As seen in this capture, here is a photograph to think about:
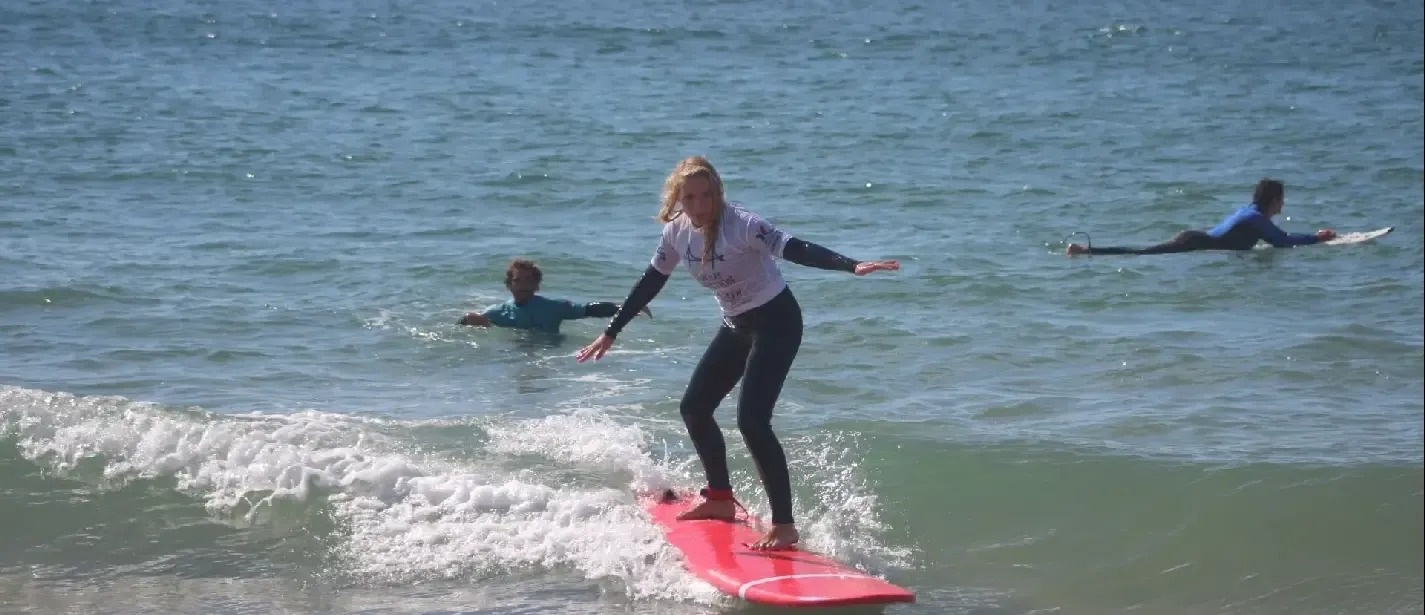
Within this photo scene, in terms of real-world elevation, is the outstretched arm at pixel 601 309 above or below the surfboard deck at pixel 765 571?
above

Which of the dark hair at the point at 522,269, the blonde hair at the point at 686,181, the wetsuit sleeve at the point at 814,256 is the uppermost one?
the blonde hair at the point at 686,181

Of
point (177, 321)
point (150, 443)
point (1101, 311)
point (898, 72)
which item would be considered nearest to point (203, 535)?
point (150, 443)

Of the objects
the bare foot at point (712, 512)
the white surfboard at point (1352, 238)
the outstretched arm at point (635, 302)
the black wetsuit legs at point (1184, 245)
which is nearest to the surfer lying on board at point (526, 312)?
the bare foot at point (712, 512)

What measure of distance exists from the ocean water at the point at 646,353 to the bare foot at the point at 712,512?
0.27 meters

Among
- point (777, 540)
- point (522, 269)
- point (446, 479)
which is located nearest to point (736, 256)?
point (777, 540)

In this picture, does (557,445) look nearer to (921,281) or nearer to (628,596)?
(628,596)

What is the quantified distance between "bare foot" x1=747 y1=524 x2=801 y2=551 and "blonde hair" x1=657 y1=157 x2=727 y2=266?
1.20 meters

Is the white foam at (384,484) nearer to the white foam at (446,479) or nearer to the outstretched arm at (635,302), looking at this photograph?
the white foam at (446,479)

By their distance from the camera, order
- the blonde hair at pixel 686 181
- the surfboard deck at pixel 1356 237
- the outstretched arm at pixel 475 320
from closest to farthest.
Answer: the blonde hair at pixel 686 181 → the outstretched arm at pixel 475 320 → the surfboard deck at pixel 1356 237

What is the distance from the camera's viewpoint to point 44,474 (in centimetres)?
848

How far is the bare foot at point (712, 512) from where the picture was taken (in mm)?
7375

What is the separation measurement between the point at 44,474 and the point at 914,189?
12.0 m

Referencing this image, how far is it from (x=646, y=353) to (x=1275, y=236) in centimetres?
666

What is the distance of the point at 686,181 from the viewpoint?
21.5ft
